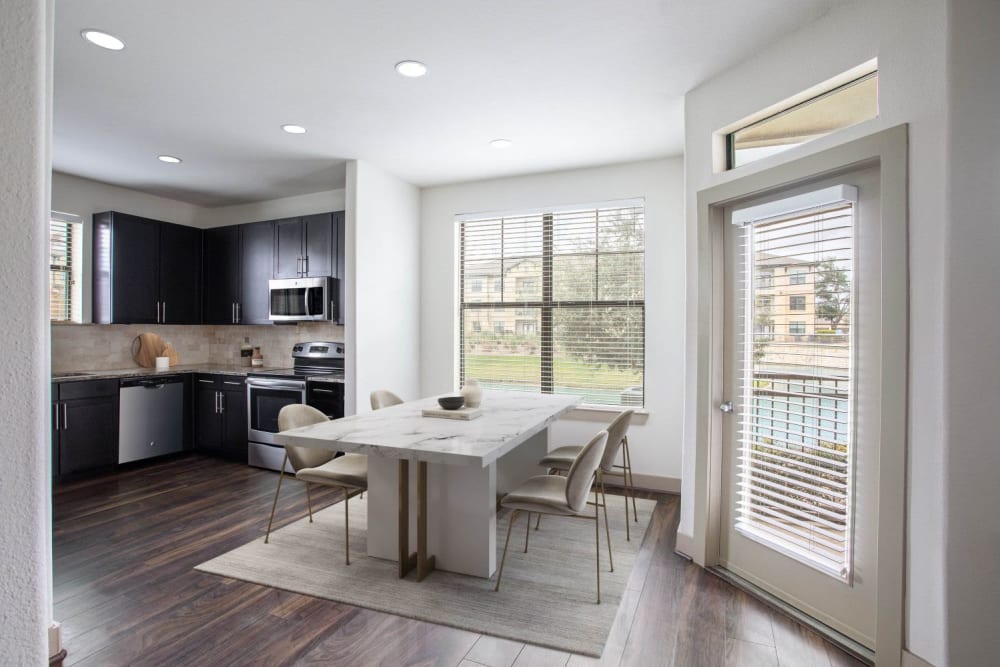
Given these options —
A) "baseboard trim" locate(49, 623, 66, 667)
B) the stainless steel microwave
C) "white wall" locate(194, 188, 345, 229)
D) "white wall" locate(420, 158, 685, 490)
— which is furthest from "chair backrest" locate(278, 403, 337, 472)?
"white wall" locate(194, 188, 345, 229)

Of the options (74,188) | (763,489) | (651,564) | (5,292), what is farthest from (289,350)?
(5,292)

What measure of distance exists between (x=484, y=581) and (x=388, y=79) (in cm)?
269

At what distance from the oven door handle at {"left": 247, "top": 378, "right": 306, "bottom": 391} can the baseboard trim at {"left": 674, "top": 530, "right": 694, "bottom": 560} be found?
3.24 metres

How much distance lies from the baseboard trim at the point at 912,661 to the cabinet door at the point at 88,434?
215 inches

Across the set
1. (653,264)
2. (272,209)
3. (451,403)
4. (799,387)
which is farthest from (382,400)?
(272,209)

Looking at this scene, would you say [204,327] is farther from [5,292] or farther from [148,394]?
[5,292]

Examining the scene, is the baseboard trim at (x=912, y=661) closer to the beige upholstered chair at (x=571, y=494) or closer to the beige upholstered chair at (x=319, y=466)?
the beige upholstered chair at (x=571, y=494)

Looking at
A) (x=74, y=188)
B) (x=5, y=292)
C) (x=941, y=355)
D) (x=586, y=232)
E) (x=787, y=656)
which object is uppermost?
(x=74, y=188)

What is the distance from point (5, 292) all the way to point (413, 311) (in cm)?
444

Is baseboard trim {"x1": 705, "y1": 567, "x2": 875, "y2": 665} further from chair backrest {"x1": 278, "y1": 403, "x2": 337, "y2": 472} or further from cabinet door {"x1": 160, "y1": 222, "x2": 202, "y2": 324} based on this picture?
cabinet door {"x1": 160, "y1": 222, "x2": 202, "y2": 324}

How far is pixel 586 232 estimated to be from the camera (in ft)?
15.3

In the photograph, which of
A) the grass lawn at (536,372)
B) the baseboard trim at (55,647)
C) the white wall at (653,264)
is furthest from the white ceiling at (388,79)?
the baseboard trim at (55,647)

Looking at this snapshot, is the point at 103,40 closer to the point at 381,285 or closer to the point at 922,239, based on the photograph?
the point at 381,285

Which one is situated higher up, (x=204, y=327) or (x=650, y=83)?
(x=650, y=83)
